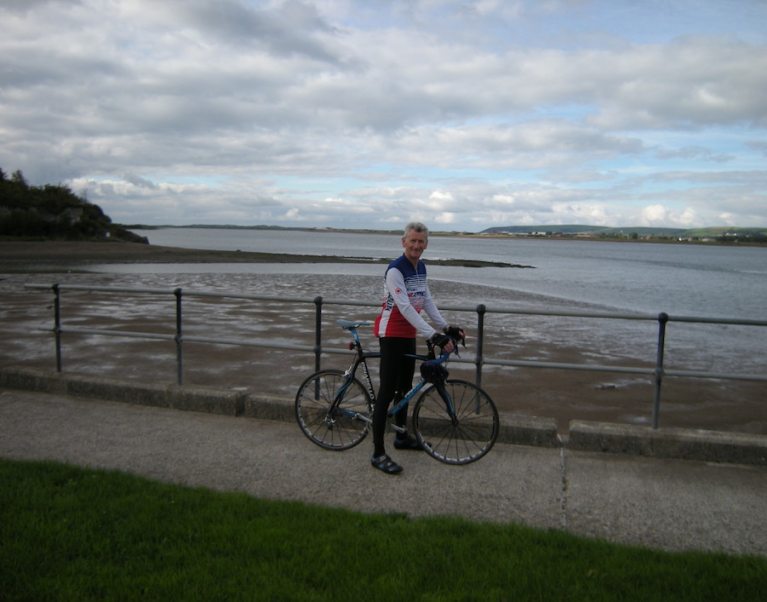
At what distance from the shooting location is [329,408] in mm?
6102

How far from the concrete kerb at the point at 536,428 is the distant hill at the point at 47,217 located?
64.2 m

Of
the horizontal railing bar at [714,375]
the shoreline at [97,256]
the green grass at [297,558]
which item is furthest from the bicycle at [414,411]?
the shoreline at [97,256]

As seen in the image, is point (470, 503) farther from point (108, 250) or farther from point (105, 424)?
point (108, 250)

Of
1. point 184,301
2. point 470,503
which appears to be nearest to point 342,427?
point 470,503

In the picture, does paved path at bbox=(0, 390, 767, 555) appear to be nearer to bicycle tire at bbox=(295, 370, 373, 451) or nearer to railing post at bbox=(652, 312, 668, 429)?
bicycle tire at bbox=(295, 370, 373, 451)

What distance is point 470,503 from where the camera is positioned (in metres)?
4.87

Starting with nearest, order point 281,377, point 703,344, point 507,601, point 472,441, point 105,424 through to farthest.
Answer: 1. point 507,601
2. point 472,441
3. point 105,424
4. point 281,377
5. point 703,344

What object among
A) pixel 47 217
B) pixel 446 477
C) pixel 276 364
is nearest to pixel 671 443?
pixel 446 477

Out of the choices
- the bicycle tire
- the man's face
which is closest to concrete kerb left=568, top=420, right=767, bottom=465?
the bicycle tire

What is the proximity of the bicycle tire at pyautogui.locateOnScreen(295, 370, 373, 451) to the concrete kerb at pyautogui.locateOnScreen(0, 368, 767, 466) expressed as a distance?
61 centimetres

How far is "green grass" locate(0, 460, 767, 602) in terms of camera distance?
3480 mm

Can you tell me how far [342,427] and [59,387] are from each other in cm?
353

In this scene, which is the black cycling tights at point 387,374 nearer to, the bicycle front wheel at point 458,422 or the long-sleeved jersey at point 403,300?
the long-sleeved jersey at point 403,300

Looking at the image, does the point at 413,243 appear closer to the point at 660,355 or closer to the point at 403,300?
the point at 403,300
